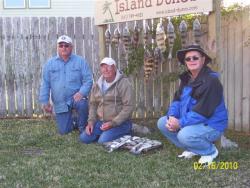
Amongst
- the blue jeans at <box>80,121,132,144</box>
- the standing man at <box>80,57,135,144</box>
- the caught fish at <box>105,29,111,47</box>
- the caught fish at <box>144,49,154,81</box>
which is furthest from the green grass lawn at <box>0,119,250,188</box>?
the caught fish at <box>105,29,111,47</box>

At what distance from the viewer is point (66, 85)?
6973mm

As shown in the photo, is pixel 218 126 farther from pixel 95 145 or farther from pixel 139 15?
pixel 139 15

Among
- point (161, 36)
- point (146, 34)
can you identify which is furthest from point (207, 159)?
point (146, 34)

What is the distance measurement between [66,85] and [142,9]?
5.35 feet

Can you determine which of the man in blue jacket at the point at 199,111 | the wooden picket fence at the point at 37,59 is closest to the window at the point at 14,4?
the wooden picket fence at the point at 37,59

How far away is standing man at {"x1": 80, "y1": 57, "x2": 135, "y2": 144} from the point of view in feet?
20.3

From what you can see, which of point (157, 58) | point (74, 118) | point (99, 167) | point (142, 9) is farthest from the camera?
point (157, 58)

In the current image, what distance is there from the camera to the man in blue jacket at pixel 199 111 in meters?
4.90

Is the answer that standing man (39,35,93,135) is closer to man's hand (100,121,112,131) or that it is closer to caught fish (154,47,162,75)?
man's hand (100,121,112,131)

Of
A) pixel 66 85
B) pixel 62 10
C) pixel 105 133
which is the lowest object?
pixel 105 133

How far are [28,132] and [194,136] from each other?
10.3 ft

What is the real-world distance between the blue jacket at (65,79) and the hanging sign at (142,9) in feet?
2.99

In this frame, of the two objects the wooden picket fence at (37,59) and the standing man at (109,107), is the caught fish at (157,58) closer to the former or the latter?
the wooden picket fence at (37,59)

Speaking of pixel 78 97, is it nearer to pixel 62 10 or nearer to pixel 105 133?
pixel 105 133
